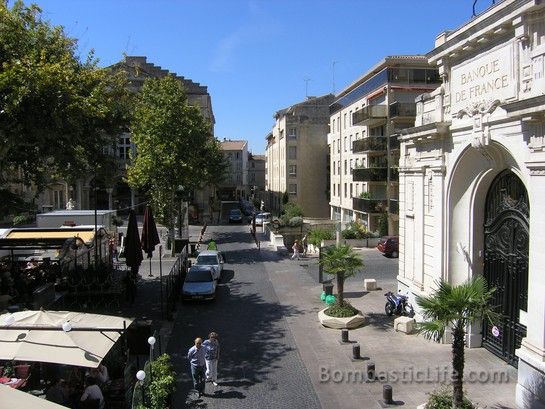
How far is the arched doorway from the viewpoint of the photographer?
39.4 ft

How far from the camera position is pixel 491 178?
13.2 m

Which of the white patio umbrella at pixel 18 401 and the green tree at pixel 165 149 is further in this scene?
the green tree at pixel 165 149

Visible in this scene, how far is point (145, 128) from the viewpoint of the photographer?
31.6 m

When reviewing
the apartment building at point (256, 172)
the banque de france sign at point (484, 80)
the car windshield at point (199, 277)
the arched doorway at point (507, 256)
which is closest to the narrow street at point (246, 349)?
the car windshield at point (199, 277)

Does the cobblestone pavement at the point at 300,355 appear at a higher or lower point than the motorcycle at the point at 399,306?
lower

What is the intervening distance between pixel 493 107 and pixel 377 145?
27.3 m

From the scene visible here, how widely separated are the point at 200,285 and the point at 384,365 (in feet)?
30.3

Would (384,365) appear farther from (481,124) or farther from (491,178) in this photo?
(481,124)

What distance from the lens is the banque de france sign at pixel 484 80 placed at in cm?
1149

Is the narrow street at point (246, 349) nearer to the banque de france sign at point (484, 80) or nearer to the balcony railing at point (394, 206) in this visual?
the banque de france sign at point (484, 80)

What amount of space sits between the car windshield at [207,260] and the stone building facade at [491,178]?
10.8 meters

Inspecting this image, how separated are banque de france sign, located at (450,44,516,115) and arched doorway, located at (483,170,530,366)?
198 cm

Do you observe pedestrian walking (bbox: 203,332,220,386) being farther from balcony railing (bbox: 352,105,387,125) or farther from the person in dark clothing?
balcony railing (bbox: 352,105,387,125)

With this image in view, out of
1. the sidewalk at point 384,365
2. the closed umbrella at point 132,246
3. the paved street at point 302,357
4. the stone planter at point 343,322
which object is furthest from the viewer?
the closed umbrella at point 132,246
